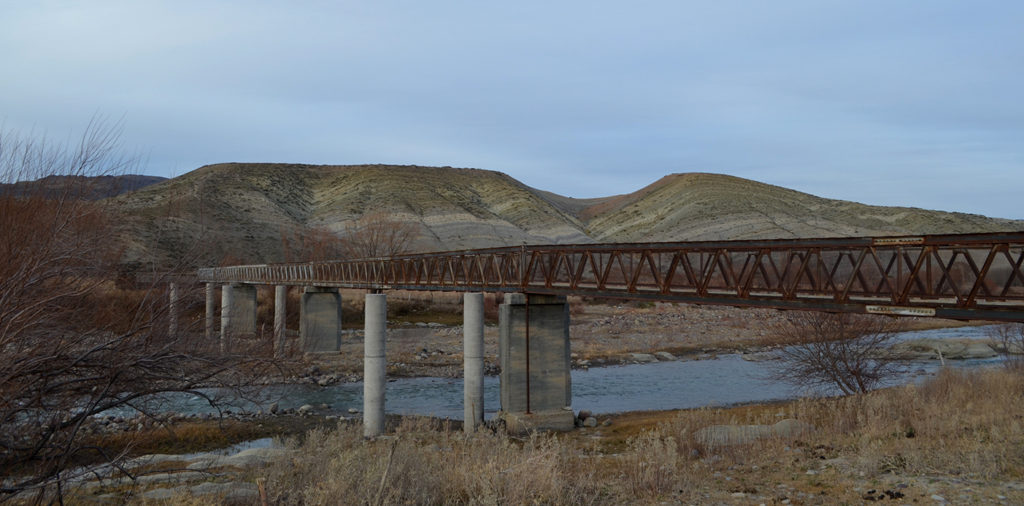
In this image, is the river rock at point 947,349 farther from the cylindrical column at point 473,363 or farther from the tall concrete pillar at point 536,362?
the cylindrical column at point 473,363

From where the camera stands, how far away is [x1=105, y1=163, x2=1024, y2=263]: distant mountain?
12344cm

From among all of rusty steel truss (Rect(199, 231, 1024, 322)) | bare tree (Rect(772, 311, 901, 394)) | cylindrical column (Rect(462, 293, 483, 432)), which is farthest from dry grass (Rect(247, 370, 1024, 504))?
cylindrical column (Rect(462, 293, 483, 432))

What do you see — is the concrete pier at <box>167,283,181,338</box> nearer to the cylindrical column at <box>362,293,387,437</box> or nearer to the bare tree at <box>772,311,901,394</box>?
the cylindrical column at <box>362,293,387,437</box>

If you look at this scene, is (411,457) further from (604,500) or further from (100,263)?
(100,263)

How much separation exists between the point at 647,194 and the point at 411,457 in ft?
609

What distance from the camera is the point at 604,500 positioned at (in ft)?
37.4

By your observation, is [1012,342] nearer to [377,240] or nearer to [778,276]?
[778,276]

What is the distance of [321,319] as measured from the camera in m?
48.6

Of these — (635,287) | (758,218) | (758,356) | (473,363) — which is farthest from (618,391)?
(758,218)

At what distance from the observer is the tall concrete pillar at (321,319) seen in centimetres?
4784

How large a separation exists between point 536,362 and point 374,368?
20.3ft

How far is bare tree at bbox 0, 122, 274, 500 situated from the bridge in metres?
2.38

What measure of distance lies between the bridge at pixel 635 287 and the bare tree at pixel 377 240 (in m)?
59.2

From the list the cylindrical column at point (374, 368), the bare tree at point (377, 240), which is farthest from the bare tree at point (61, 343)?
the bare tree at point (377, 240)
